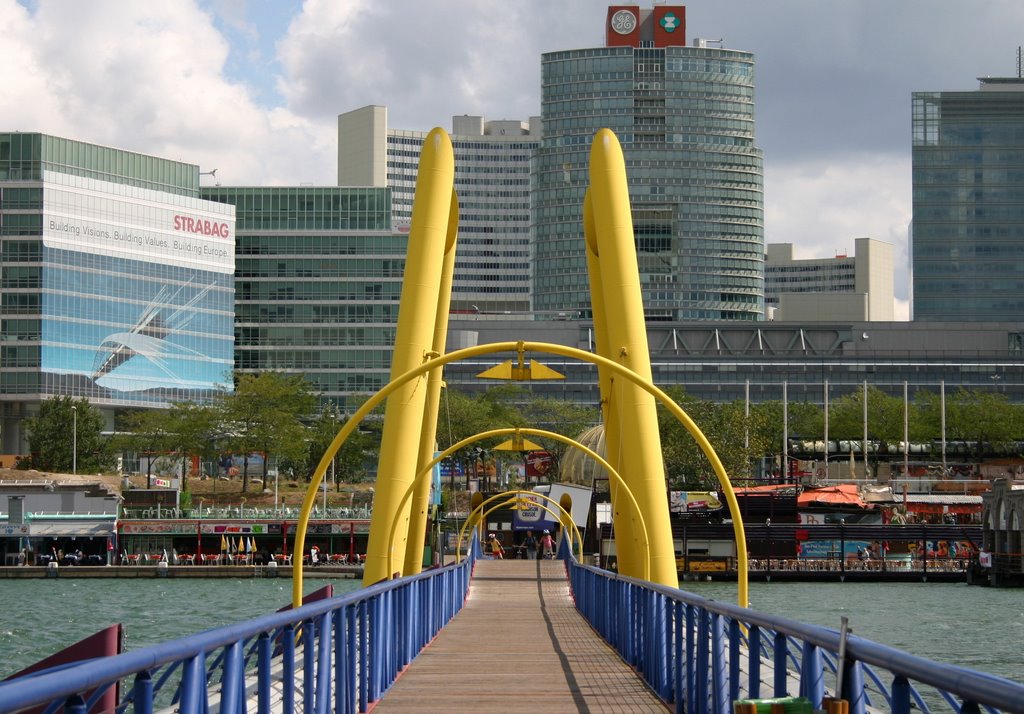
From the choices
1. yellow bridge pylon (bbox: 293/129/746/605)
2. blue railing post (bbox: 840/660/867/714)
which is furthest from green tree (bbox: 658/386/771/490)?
blue railing post (bbox: 840/660/867/714)

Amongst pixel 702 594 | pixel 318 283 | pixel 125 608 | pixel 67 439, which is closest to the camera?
pixel 125 608

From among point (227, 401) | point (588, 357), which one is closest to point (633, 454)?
point (588, 357)

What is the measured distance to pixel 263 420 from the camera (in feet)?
407

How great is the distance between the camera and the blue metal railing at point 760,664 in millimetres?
6676

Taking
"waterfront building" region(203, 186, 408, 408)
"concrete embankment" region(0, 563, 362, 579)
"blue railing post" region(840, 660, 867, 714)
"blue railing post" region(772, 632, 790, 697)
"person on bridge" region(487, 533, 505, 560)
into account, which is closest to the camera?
"blue railing post" region(840, 660, 867, 714)

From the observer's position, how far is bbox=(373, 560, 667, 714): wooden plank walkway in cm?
1638

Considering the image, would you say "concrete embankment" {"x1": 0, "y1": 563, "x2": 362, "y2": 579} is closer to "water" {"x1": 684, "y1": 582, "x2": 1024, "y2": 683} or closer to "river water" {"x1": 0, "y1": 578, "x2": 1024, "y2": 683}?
"river water" {"x1": 0, "y1": 578, "x2": 1024, "y2": 683}

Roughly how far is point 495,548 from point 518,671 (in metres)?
60.2

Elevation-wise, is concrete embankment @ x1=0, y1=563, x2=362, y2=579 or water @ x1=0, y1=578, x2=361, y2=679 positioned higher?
water @ x1=0, y1=578, x2=361, y2=679

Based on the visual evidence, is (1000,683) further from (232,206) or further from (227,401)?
(232,206)

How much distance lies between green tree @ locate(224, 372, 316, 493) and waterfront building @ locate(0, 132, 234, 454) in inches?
823

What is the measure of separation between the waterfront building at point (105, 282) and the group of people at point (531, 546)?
228ft

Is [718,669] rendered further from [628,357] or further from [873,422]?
[873,422]

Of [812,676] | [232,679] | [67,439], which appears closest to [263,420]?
[67,439]
